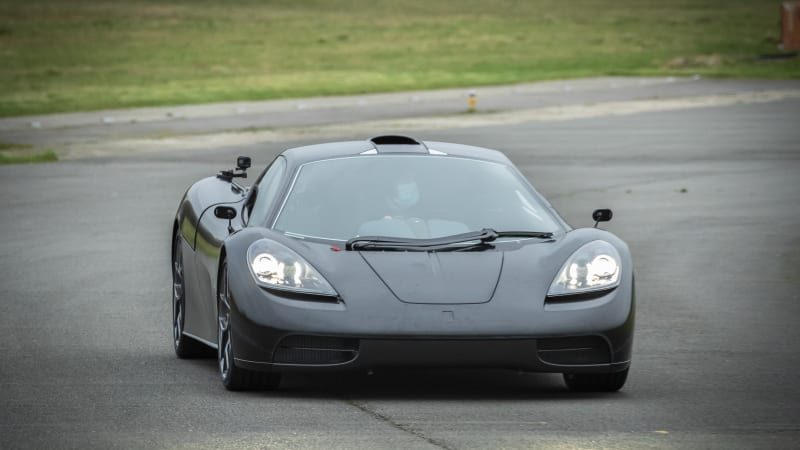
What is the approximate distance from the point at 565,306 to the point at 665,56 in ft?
203

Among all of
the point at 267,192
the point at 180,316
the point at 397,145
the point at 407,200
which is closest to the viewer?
the point at 407,200

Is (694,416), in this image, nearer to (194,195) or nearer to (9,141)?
(194,195)

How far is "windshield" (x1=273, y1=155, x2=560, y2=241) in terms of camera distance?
837 cm

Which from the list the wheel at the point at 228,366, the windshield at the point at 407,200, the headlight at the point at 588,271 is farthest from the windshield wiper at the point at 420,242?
the wheel at the point at 228,366

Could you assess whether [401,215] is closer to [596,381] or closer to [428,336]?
[428,336]

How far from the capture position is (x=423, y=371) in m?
8.76

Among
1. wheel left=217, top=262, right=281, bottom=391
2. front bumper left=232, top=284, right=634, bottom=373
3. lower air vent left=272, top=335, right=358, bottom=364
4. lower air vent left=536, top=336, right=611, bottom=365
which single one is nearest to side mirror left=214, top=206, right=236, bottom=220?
wheel left=217, top=262, right=281, bottom=391

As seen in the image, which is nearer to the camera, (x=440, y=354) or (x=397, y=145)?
(x=440, y=354)

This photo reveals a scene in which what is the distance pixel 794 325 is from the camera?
10.5 metres

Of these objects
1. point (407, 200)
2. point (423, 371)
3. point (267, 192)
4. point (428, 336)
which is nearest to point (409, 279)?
point (428, 336)

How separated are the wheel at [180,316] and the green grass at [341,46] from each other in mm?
31219

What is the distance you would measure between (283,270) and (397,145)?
1601 millimetres

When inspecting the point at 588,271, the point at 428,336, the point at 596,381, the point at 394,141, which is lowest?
the point at 596,381

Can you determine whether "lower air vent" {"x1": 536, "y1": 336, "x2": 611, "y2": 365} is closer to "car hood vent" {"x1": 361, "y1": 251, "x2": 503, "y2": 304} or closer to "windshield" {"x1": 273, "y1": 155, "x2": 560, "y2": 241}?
"car hood vent" {"x1": 361, "y1": 251, "x2": 503, "y2": 304}
